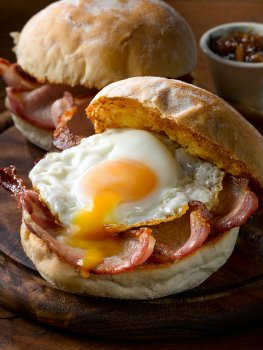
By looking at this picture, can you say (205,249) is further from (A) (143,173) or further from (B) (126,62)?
(B) (126,62)

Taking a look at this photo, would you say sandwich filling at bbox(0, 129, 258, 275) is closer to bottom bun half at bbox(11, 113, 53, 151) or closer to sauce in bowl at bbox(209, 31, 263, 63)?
bottom bun half at bbox(11, 113, 53, 151)

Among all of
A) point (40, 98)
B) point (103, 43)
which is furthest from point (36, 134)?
point (103, 43)

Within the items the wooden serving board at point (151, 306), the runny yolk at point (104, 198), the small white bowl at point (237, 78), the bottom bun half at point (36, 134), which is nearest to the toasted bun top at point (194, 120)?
the runny yolk at point (104, 198)

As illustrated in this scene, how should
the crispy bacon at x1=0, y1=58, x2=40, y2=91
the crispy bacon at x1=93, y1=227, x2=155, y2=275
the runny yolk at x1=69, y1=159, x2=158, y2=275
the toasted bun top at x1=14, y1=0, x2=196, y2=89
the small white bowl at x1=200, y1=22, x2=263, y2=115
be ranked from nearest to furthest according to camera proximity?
the crispy bacon at x1=93, y1=227, x2=155, y2=275 < the runny yolk at x1=69, y1=159, x2=158, y2=275 < the toasted bun top at x1=14, y1=0, x2=196, y2=89 < the crispy bacon at x1=0, y1=58, x2=40, y2=91 < the small white bowl at x1=200, y1=22, x2=263, y2=115

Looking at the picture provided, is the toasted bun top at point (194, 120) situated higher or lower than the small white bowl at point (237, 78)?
higher

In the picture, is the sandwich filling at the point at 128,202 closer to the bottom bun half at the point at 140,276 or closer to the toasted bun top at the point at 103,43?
the bottom bun half at the point at 140,276

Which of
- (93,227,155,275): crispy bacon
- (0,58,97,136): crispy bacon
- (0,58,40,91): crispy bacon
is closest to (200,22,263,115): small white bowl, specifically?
(0,58,97,136): crispy bacon
